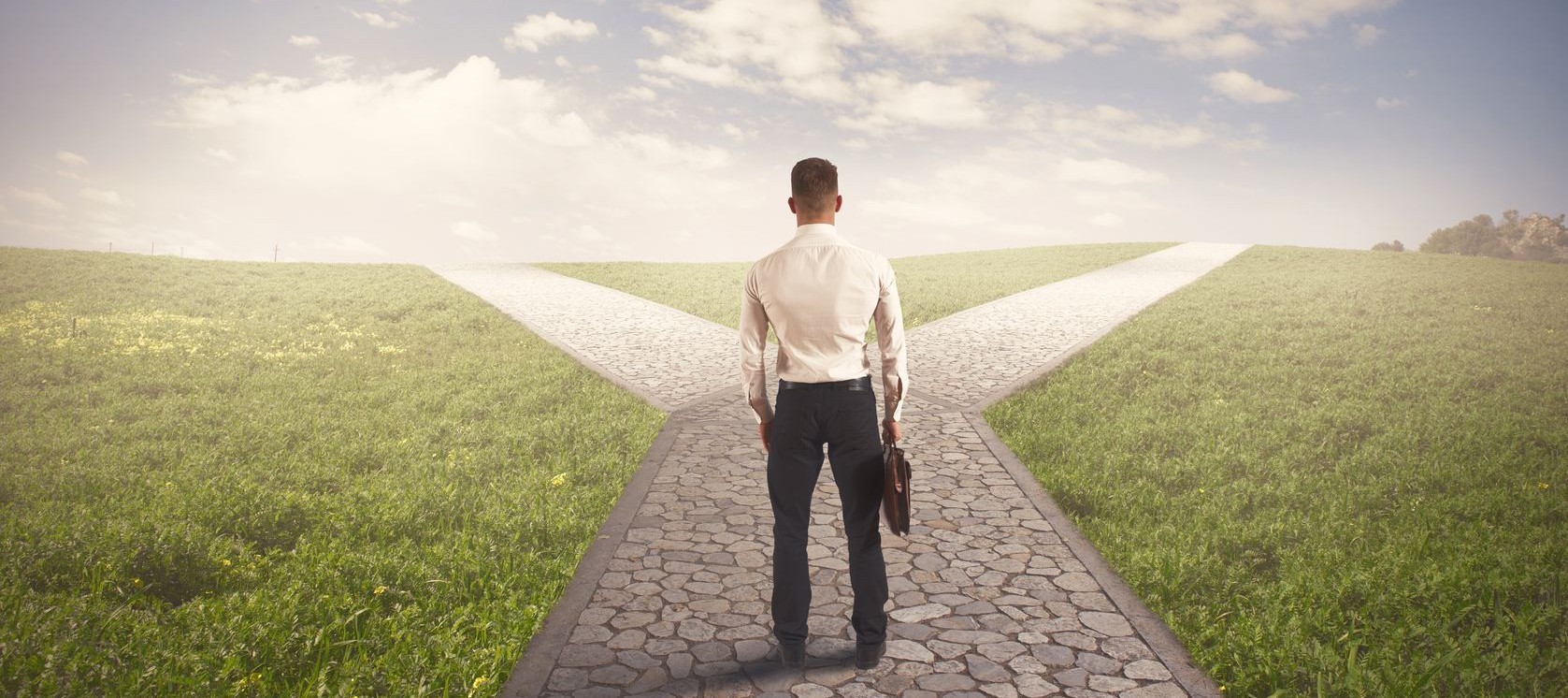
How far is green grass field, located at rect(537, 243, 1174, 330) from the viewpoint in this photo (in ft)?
70.5

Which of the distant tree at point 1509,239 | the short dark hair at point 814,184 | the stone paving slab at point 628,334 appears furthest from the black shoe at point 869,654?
the distant tree at point 1509,239

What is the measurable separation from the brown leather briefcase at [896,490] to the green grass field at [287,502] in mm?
2013

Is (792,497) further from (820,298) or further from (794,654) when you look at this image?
(820,298)

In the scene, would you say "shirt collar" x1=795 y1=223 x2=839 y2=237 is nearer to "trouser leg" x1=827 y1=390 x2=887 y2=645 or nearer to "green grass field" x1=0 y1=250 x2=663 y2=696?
"trouser leg" x1=827 y1=390 x2=887 y2=645

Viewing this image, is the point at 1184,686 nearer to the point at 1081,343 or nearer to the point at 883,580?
the point at 883,580

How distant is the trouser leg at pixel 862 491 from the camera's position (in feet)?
12.5

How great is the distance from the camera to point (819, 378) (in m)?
3.72

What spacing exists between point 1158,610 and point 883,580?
1958mm

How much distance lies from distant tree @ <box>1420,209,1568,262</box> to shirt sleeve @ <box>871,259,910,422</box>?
3910 cm

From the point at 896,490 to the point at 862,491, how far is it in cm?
15

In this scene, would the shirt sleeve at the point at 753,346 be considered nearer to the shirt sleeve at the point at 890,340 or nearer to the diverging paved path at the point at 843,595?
the shirt sleeve at the point at 890,340

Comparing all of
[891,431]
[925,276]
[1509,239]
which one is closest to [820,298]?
[891,431]

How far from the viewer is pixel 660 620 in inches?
186

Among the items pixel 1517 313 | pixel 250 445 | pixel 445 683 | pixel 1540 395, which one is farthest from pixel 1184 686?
pixel 1517 313
